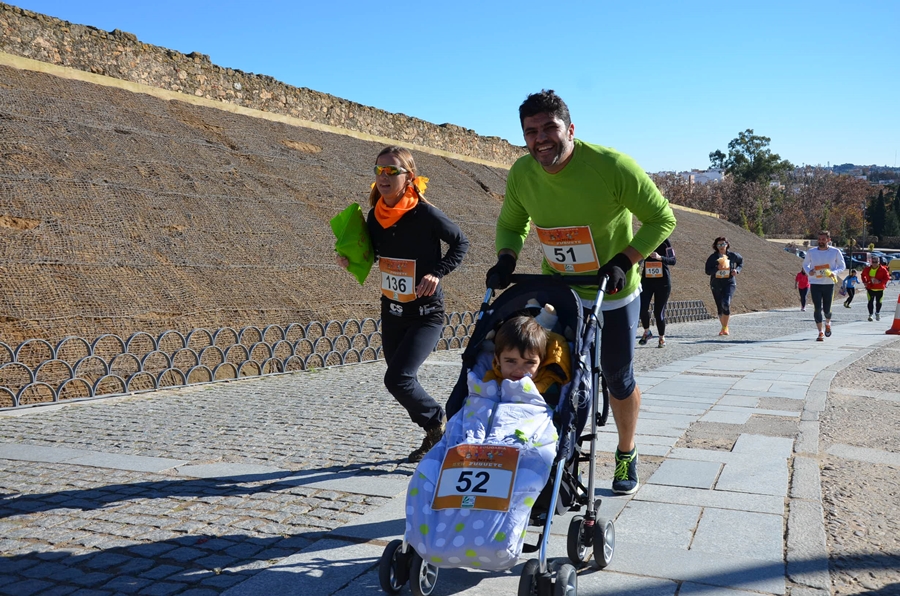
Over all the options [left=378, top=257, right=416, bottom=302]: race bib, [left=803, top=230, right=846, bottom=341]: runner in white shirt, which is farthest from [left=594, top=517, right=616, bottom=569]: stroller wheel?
[left=803, top=230, right=846, bottom=341]: runner in white shirt

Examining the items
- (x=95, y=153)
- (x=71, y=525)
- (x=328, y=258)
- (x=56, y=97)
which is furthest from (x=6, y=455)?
(x=56, y=97)

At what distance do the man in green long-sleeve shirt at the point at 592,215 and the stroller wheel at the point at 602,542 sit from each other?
1016 mm

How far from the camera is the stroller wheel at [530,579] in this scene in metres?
2.68

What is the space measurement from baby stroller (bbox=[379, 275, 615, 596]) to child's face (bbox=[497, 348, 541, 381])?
0.52 feet

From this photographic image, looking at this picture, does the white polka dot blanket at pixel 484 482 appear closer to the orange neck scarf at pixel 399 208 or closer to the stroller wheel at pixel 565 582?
the stroller wheel at pixel 565 582

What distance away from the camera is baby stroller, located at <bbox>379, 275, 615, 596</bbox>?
108 inches

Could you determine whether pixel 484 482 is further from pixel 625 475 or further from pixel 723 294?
pixel 723 294

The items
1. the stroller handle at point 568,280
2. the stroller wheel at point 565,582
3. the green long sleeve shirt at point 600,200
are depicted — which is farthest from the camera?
the green long sleeve shirt at point 600,200

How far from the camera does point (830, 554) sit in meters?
3.46

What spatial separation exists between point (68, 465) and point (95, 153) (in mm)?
11801

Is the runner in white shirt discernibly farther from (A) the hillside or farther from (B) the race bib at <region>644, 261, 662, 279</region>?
(A) the hillside

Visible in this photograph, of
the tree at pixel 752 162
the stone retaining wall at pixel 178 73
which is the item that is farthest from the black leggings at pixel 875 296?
the tree at pixel 752 162

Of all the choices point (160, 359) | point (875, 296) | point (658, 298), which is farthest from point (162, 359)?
point (875, 296)

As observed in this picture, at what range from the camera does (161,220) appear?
1366 cm
